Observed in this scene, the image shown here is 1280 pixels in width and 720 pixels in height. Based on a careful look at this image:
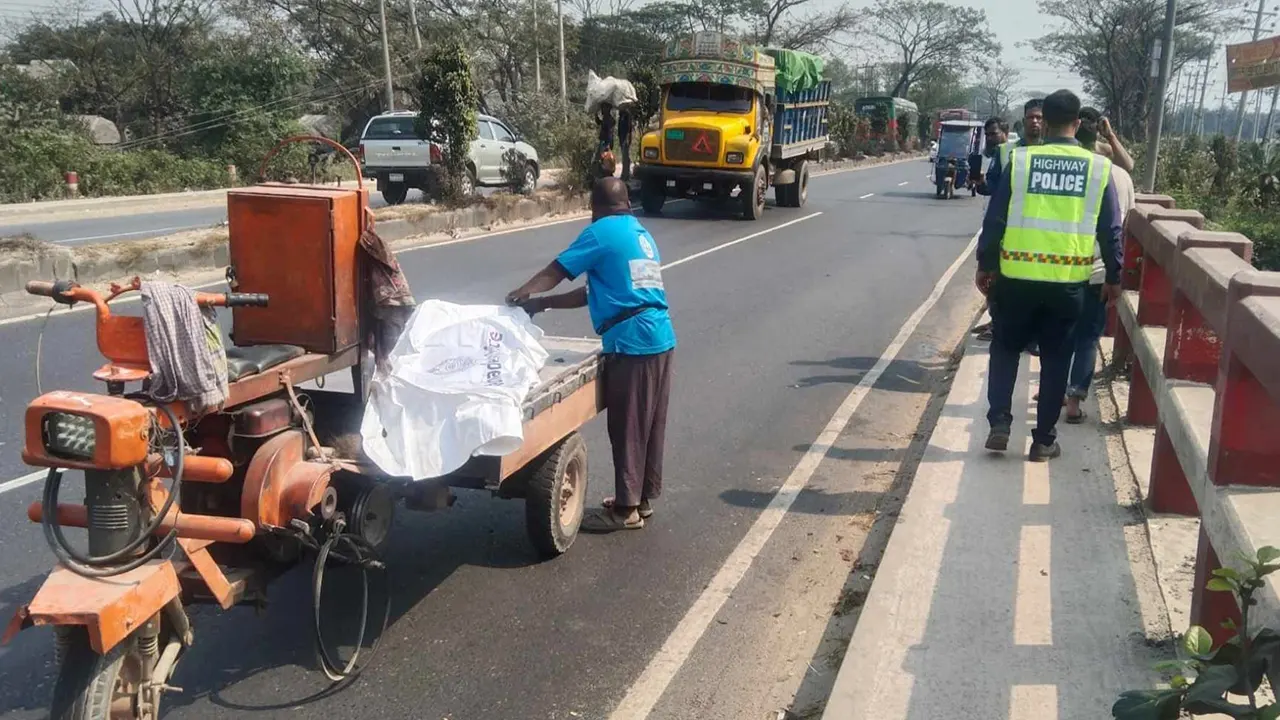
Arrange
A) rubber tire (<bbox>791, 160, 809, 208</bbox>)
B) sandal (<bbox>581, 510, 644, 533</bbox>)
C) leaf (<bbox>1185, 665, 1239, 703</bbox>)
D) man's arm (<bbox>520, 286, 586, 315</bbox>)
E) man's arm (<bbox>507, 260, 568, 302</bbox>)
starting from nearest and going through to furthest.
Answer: leaf (<bbox>1185, 665, 1239, 703</bbox>) → man's arm (<bbox>507, 260, 568, 302</bbox>) → man's arm (<bbox>520, 286, 586, 315</bbox>) → sandal (<bbox>581, 510, 644, 533</bbox>) → rubber tire (<bbox>791, 160, 809, 208</bbox>)

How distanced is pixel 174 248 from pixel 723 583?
32.4ft

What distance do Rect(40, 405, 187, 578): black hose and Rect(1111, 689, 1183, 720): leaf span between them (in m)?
2.53

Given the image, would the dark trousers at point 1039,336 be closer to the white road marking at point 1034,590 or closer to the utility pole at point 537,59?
the white road marking at point 1034,590

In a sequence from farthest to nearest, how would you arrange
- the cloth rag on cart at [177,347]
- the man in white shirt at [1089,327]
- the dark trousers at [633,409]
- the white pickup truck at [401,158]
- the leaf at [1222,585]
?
1. the white pickup truck at [401,158]
2. the man in white shirt at [1089,327]
3. the dark trousers at [633,409]
4. the cloth rag on cart at [177,347]
5. the leaf at [1222,585]

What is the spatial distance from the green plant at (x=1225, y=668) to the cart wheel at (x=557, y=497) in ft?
8.72

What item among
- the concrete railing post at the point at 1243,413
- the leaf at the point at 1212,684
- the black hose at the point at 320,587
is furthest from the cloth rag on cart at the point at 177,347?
the concrete railing post at the point at 1243,413

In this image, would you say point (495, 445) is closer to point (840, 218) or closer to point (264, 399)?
point (264, 399)

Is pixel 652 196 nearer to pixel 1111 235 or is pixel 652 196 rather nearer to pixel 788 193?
pixel 788 193

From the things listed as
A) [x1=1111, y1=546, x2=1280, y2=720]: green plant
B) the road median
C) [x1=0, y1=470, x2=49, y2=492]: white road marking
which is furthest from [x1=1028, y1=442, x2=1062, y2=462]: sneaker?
the road median

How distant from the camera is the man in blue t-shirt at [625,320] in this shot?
4.93 m

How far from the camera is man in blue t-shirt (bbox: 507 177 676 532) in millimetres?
4930

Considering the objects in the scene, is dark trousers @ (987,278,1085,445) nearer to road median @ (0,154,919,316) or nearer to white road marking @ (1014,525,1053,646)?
white road marking @ (1014,525,1053,646)

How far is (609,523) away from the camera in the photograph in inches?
210

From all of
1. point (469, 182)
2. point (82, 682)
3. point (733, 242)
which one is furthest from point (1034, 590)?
point (469, 182)
